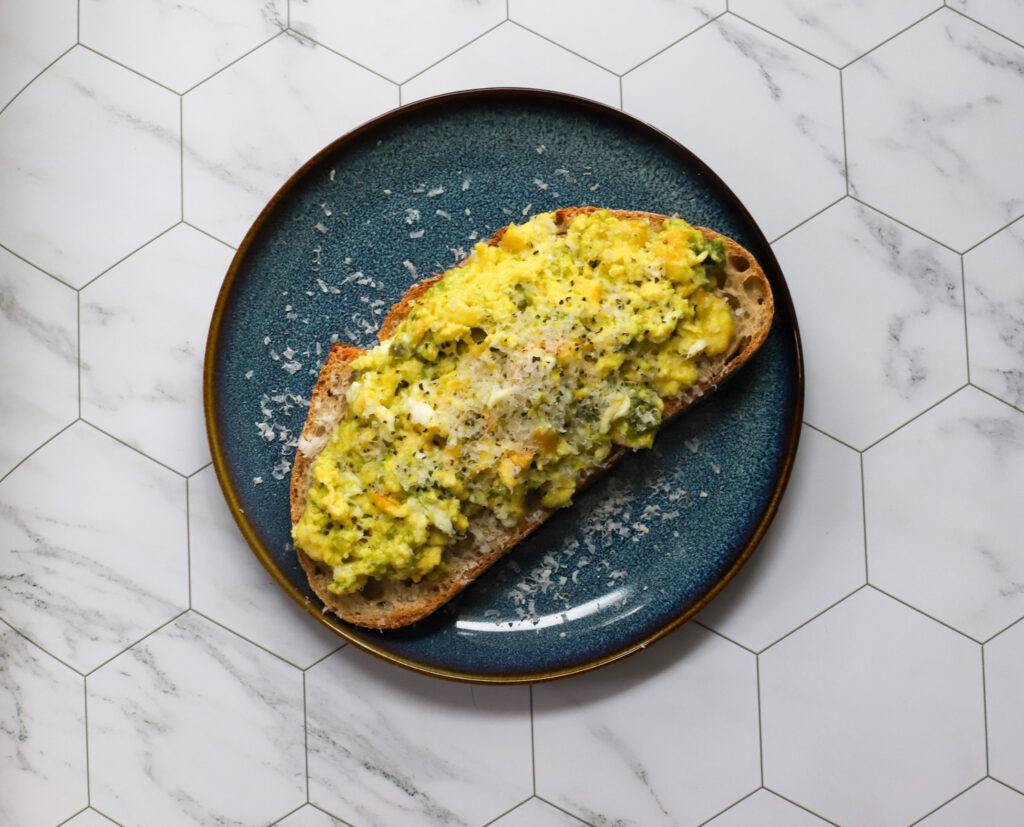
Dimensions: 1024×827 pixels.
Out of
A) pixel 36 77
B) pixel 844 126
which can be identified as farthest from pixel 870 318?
pixel 36 77

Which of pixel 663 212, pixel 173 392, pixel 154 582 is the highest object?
pixel 663 212

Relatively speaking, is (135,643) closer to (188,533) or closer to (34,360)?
(188,533)

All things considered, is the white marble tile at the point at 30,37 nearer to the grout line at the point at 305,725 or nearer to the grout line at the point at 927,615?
the grout line at the point at 305,725

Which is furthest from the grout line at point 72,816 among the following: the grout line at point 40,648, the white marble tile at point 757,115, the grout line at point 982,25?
the grout line at point 982,25

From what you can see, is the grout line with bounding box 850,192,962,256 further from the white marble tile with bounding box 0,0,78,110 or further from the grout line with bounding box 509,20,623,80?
the white marble tile with bounding box 0,0,78,110

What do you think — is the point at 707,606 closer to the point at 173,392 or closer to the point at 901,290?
the point at 901,290

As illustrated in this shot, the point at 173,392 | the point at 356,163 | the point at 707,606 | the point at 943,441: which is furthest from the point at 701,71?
the point at 173,392
